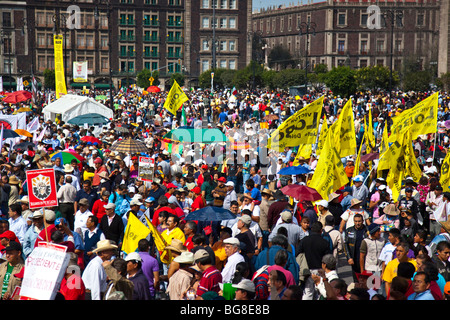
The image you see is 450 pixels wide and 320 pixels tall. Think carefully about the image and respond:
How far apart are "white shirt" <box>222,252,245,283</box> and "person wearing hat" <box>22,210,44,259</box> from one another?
275 cm

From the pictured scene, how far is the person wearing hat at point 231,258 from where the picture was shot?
302 inches

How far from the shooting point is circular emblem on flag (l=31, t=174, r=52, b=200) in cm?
882

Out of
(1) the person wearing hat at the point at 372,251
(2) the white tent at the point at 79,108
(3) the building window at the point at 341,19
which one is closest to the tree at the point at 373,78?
(2) the white tent at the point at 79,108

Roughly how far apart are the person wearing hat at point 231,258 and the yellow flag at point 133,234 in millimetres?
1206

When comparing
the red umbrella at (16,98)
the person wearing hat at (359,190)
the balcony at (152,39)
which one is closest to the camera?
the person wearing hat at (359,190)

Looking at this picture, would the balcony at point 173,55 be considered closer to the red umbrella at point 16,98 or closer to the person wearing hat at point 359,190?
the red umbrella at point 16,98

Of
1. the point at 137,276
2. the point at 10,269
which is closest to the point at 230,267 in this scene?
the point at 137,276

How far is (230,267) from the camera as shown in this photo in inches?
304

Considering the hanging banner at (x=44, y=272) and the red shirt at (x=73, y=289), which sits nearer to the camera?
the hanging banner at (x=44, y=272)

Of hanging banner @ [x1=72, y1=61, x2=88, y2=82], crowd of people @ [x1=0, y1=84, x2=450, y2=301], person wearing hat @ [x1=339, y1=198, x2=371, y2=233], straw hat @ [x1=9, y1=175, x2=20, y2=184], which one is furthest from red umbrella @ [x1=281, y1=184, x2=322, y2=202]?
hanging banner @ [x1=72, y1=61, x2=88, y2=82]

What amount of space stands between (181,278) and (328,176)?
4.34 metres

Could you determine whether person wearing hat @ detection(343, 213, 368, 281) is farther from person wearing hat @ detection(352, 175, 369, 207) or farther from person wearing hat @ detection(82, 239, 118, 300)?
person wearing hat @ detection(82, 239, 118, 300)
